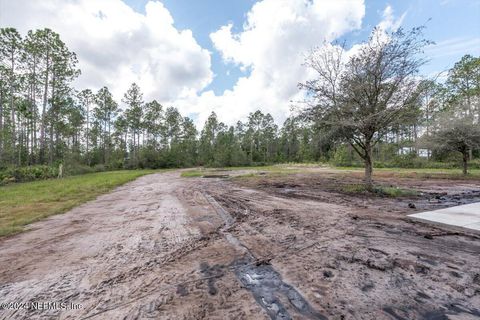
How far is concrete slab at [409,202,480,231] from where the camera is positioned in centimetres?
437

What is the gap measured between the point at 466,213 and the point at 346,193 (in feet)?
13.1

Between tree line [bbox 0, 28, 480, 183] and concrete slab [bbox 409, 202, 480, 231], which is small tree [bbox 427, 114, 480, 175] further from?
concrete slab [bbox 409, 202, 480, 231]

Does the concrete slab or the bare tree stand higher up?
the bare tree

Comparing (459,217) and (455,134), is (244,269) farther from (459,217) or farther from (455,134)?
(455,134)

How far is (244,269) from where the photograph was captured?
2.89 m

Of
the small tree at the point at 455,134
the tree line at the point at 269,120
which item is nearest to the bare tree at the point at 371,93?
the tree line at the point at 269,120

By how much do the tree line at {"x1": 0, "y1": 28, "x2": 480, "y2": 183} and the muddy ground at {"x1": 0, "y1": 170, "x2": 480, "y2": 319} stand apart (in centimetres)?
569

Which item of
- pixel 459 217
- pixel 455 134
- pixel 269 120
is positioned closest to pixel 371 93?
pixel 459 217

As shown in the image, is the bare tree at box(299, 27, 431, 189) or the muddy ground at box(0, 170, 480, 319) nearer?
the muddy ground at box(0, 170, 480, 319)

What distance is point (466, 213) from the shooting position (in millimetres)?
5230

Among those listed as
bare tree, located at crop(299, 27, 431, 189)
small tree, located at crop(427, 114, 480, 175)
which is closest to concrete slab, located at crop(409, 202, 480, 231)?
bare tree, located at crop(299, 27, 431, 189)

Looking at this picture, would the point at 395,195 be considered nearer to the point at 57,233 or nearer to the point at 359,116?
the point at 359,116

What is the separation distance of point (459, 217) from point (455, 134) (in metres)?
13.6

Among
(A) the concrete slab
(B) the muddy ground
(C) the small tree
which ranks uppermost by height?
(C) the small tree
